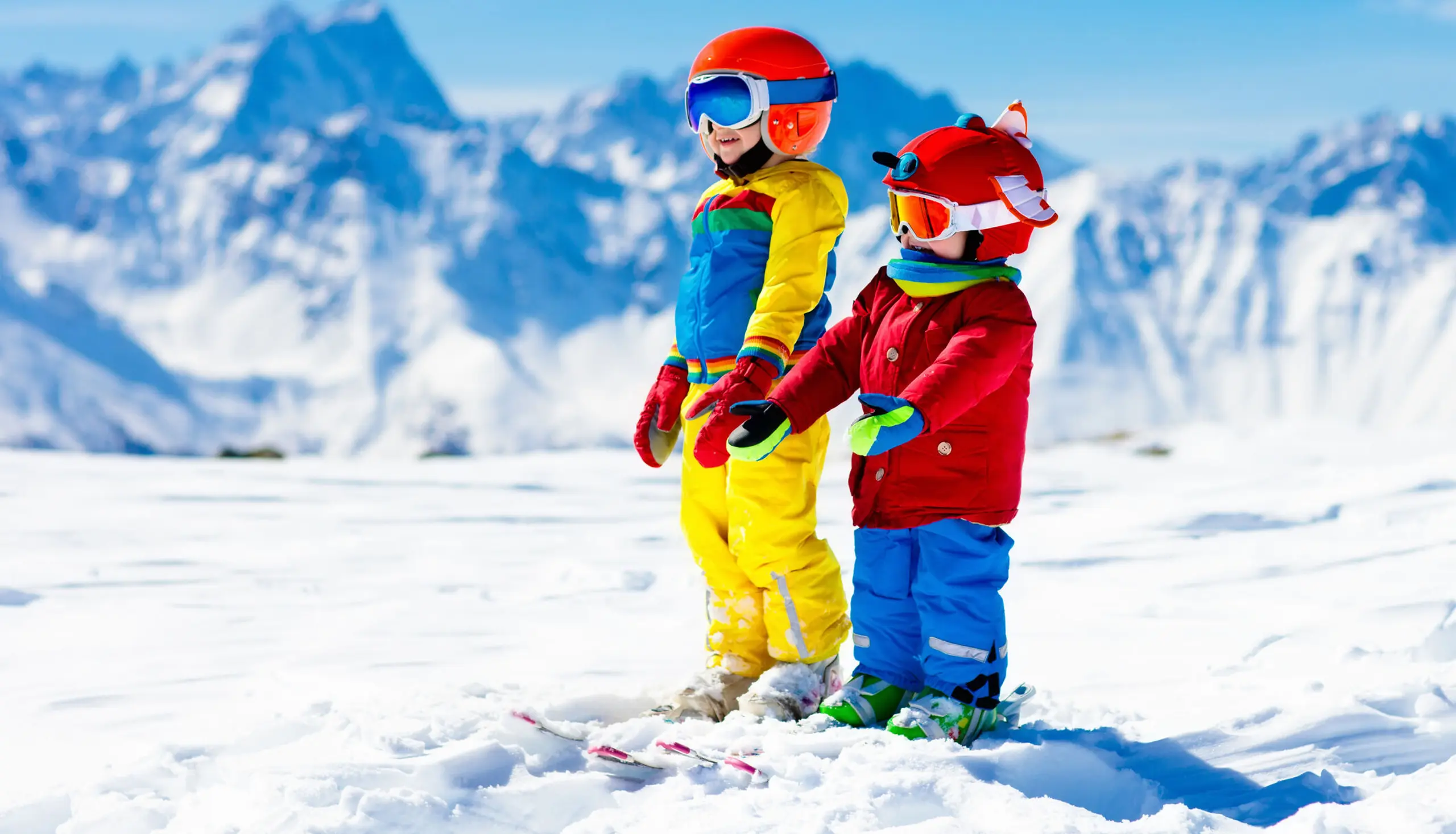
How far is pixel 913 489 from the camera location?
2.86m

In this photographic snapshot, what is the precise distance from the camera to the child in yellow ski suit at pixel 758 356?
3.06 metres

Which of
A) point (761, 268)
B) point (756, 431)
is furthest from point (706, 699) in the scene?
point (761, 268)

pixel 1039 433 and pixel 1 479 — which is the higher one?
pixel 1 479

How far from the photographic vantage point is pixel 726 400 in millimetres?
2938

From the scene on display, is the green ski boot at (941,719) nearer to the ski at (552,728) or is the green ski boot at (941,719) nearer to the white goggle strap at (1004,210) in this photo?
the ski at (552,728)

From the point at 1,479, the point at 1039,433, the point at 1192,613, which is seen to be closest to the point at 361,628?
the point at 1192,613

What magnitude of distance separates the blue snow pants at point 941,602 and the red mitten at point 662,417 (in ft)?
2.32

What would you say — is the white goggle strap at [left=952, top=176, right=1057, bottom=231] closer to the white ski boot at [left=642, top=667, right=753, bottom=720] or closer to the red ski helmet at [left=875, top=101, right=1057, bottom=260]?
the red ski helmet at [left=875, top=101, right=1057, bottom=260]

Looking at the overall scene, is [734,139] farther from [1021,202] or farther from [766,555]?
[766,555]

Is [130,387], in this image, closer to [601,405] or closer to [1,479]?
[601,405]

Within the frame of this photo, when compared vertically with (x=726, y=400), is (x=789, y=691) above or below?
below

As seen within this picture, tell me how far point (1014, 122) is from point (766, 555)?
1245mm

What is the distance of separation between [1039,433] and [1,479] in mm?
185575

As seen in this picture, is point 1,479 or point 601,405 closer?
point 1,479
